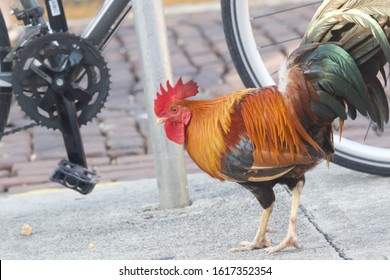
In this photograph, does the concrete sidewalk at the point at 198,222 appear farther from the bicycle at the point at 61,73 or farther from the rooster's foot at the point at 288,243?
the bicycle at the point at 61,73

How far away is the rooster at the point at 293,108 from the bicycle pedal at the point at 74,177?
0.77 metres

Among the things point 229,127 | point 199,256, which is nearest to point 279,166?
point 229,127

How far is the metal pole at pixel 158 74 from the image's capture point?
197 inches

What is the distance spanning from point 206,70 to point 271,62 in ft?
1.82

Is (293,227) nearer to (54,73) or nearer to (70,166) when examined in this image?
(70,166)

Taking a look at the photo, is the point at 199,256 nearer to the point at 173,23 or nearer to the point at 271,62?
the point at 271,62

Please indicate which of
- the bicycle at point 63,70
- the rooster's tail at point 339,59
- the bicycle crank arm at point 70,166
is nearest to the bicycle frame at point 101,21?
the bicycle at point 63,70

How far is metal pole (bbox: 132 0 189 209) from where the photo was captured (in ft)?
16.4

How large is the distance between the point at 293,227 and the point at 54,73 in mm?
1397

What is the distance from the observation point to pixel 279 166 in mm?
Answer: 4160

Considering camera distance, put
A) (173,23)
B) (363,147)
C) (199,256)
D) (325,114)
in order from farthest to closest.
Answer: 1. (173,23)
2. (363,147)
3. (199,256)
4. (325,114)

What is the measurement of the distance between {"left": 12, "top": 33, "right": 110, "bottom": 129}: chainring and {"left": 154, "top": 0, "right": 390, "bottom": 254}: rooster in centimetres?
72

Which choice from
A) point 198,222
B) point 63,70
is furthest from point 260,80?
point 63,70

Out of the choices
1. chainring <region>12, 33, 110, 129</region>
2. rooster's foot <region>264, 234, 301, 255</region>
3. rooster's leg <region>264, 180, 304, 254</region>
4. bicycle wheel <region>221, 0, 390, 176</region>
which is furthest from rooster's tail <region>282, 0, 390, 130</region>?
chainring <region>12, 33, 110, 129</region>
